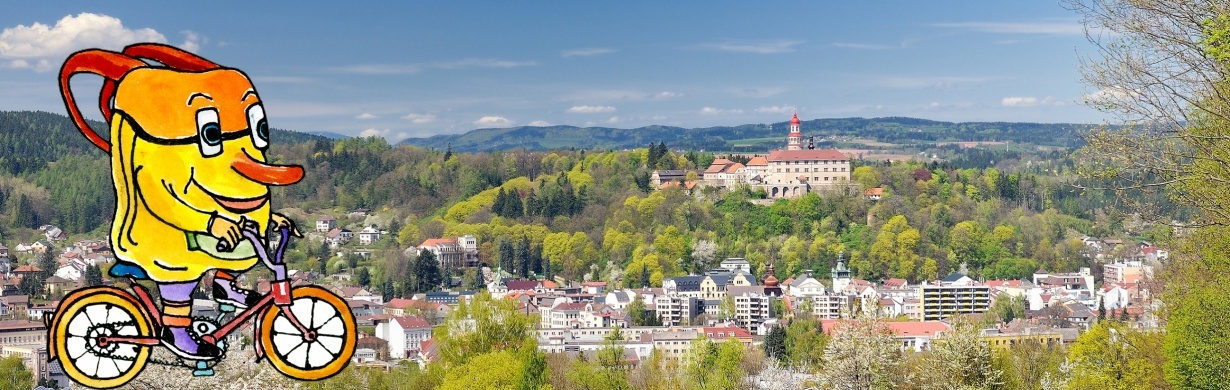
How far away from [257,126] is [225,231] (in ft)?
1.23

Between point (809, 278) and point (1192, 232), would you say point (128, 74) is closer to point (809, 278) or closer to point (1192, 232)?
point (1192, 232)

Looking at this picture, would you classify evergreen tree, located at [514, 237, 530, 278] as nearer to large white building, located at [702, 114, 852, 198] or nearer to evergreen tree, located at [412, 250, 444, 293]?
evergreen tree, located at [412, 250, 444, 293]

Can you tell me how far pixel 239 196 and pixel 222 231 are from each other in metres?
0.15

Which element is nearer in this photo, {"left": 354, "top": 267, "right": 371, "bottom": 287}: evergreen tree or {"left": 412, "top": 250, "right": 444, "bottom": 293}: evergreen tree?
{"left": 412, "top": 250, "right": 444, "bottom": 293}: evergreen tree

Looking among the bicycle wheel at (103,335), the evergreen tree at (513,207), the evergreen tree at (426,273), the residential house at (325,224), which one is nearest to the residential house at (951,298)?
the evergreen tree at (426,273)

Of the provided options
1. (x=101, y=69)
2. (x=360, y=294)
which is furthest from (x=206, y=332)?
(x=360, y=294)

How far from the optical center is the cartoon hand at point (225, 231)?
470 cm

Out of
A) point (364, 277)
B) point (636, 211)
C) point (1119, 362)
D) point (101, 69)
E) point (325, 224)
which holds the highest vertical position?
point (101, 69)

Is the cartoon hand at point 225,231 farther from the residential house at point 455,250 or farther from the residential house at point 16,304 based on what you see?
the residential house at point 455,250

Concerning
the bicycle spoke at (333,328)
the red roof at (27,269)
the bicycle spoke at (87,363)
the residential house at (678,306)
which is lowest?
the residential house at (678,306)

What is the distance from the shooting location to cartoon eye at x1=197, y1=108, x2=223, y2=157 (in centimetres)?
466

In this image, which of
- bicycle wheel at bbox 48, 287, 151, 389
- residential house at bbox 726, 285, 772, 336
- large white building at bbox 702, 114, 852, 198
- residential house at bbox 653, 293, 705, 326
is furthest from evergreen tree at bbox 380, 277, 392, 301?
bicycle wheel at bbox 48, 287, 151, 389

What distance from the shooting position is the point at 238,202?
4680 mm

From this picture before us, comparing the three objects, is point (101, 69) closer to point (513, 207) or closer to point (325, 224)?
point (513, 207)
